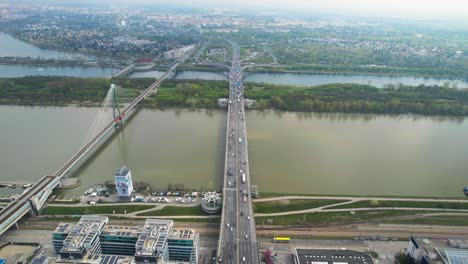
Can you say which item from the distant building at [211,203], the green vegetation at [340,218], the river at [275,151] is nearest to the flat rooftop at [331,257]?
the green vegetation at [340,218]

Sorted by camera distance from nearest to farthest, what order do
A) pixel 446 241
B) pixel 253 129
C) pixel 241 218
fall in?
1. pixel 446 241
2. pixel 241 218
3. pixel 253 129

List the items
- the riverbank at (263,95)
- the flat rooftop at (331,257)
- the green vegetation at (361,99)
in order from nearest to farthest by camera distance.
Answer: the flat rooftop at (331,257) < the green vegetation at (361,99) < the riverbank at (263,95)

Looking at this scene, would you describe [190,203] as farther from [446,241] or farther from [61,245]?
[446,241]

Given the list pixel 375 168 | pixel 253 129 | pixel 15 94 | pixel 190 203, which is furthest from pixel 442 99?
pixel 15 94

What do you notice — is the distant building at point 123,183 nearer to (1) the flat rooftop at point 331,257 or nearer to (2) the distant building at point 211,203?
(2) the distant building at point 211,203

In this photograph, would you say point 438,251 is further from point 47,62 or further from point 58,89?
point 47,62

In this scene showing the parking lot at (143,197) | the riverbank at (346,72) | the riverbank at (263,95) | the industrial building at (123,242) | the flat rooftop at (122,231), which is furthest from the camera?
the riverbank at (346,72)
